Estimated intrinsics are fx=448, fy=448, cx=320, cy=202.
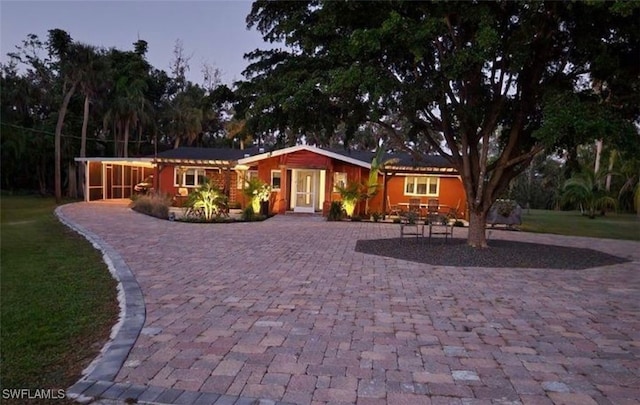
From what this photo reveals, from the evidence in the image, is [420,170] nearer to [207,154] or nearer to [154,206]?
[154,206]

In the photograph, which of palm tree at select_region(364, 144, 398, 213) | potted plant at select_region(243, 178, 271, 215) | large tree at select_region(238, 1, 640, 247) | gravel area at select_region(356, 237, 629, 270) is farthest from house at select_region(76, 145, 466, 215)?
large tree at select_region(238, 1, 640, 247)

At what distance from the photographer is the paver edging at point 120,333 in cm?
338

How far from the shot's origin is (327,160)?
803 inches

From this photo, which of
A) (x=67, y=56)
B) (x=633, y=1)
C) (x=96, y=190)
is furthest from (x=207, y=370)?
(x=67, y=56)

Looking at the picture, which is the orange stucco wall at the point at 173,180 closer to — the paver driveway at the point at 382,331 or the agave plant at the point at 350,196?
the agave plant at the point at 350,196

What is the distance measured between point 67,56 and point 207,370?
89.6ft

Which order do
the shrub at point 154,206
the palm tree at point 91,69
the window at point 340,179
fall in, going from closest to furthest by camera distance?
1. the shrub at point 154,206
2. the window at point 340,179
3. the palm tree at point 91,69

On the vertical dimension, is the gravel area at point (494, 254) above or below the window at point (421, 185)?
below

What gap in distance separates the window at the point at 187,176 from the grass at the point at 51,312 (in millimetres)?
15352

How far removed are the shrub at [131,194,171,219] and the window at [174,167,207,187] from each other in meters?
4.96

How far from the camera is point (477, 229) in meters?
10.8

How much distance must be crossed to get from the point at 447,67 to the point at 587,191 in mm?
22746

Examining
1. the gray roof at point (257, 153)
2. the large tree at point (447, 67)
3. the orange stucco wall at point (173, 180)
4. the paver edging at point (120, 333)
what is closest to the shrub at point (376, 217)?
the gray roof at point (257, 153)
